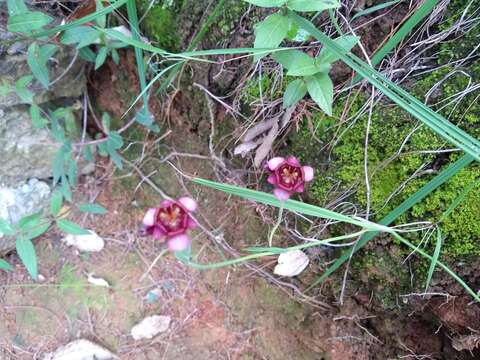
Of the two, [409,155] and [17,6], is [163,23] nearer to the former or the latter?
[17,6]

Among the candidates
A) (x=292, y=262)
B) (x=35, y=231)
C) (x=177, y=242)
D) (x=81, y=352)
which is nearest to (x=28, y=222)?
(x=35, y=231)

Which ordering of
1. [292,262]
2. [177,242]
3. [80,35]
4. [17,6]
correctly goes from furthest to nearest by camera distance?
[292,262]
[80,35]
[17,6]
[177,242]

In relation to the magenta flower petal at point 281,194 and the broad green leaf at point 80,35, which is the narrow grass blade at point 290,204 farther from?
the broad green leaf at point 80,35

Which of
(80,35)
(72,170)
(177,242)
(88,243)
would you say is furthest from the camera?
(88,243)

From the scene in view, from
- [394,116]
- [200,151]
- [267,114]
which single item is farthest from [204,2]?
[394,116]

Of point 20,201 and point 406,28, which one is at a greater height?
point 406,28

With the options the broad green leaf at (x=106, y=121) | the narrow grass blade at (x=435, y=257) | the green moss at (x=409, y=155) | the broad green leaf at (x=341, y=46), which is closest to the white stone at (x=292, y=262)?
the green moss at (x=409, y=155)

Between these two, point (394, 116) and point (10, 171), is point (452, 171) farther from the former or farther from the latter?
point (10, 171)
